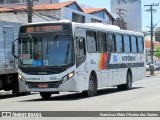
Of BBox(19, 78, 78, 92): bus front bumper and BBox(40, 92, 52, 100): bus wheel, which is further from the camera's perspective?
BBox(40, 92, 52, 100): bus wheel

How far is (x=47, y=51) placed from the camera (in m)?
19.3

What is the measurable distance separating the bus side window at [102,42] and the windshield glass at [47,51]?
3160 mm

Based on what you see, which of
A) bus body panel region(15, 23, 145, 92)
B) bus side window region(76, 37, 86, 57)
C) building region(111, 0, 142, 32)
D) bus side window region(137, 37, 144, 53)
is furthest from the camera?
building region(111, 0, 142, 32)

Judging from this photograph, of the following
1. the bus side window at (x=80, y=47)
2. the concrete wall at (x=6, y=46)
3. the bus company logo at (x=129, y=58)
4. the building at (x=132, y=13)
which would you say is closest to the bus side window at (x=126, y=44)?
the bus company logo at (x=129, y=58)

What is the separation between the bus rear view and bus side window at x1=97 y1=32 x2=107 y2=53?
306cm

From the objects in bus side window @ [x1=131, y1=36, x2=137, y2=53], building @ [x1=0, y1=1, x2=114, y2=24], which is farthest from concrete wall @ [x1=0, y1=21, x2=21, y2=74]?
building @ [x1=0, y1=1, x2=114, y2=24]

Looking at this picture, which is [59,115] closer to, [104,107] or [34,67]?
[104,107]

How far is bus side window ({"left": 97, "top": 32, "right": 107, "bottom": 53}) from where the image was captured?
22164mm

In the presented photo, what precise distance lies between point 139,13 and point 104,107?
112 meters

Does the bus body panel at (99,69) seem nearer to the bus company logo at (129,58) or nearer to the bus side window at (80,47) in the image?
the bus company logo at (129,58)

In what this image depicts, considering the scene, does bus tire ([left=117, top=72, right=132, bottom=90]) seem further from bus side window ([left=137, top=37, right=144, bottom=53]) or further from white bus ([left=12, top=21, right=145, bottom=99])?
white bus ([left=12, top=21, right=145, bottom=99])

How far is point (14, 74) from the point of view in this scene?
77.3ft

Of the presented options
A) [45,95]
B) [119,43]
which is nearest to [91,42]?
[45,95]

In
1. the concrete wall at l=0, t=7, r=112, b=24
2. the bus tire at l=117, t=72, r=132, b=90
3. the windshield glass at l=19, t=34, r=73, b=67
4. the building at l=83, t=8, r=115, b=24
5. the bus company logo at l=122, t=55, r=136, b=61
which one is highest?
the building at l=83, t=8, r=115, b=24
